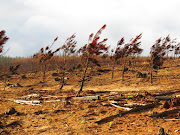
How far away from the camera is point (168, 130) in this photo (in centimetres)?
639

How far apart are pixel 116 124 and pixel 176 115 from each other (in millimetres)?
2744

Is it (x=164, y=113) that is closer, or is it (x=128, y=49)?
(x=164, y=113)

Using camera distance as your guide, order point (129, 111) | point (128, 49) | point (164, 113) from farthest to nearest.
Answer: point (128, 49) → point (129, 111) → point (164, 113)

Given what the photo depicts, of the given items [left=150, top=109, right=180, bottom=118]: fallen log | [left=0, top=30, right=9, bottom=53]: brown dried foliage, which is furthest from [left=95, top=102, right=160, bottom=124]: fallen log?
[left=0, top=30, right=9, bottom=53]: brown dried foliage

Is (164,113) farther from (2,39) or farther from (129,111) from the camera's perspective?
(2,39)

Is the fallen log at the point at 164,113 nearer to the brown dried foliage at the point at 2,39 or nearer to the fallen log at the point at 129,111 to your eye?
the fallen log at the point at 129,111

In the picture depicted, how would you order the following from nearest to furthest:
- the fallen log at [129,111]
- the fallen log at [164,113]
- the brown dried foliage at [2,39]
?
the fallen log at [164,113] → the fallen log at [129,111] → the brown dried foliage at [2,39]

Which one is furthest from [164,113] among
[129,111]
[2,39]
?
[2,39]

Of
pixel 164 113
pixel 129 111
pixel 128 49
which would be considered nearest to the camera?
pixel 164 113

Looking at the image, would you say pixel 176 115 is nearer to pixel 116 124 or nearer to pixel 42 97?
pixel 116 124

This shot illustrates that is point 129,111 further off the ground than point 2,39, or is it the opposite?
point 2,39

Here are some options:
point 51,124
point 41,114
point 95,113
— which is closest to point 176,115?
point 95,113

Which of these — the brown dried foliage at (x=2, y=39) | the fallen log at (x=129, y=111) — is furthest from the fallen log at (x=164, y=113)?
the brown dried foliage at (x=2, y=39)

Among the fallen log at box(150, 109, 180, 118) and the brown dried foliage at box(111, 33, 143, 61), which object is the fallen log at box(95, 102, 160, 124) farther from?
the brown dried foliage at box(111, 33, 143, 61)
